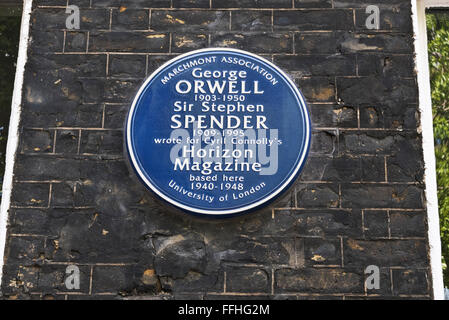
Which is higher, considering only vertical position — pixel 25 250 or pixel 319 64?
pixel 319 64

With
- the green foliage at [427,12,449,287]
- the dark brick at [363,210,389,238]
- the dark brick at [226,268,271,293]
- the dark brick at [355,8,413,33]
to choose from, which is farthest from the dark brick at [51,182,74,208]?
the green foliage at [427,12,449,287]

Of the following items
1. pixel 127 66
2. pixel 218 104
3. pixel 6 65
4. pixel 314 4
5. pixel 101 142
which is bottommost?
pixel 101 142

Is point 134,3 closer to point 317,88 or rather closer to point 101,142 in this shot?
point 101,142

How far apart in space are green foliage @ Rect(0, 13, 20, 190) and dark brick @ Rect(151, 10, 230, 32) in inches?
44.2

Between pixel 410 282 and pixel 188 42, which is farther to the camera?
pixel 188 42

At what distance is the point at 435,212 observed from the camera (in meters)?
3.77

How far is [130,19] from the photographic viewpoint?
165 inches
